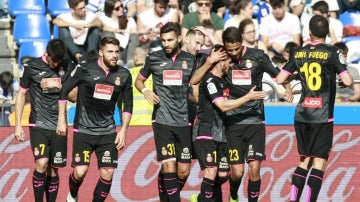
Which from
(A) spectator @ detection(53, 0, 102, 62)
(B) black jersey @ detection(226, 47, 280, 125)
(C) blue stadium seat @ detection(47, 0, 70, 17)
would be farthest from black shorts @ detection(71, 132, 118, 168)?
(C) blue stadium seat @ detection(47, 0, 70, 17)

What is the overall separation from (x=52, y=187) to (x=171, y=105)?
191cm

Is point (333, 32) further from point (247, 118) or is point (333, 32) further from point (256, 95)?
point (256, 95)

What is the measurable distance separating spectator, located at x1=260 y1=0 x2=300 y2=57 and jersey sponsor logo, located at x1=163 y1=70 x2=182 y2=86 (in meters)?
4.74

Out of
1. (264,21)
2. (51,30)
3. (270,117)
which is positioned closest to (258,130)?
(270,117)

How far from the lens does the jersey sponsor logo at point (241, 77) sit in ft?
44.5

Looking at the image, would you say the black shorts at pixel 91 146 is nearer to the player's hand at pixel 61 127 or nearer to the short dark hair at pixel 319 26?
the player's hand at pixel 61 127

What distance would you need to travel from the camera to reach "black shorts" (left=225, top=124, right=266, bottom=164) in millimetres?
13664

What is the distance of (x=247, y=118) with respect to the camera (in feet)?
44.9

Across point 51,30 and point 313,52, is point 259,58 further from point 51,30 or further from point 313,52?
point 51,30

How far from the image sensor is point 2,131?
15.5 meters

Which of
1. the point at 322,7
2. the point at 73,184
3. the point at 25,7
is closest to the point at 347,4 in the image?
the point at 322,7

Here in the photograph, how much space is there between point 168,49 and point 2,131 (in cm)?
300

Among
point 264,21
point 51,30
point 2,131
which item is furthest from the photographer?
point 51,30

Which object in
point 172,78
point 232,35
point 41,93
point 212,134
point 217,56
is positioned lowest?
point 212,134
